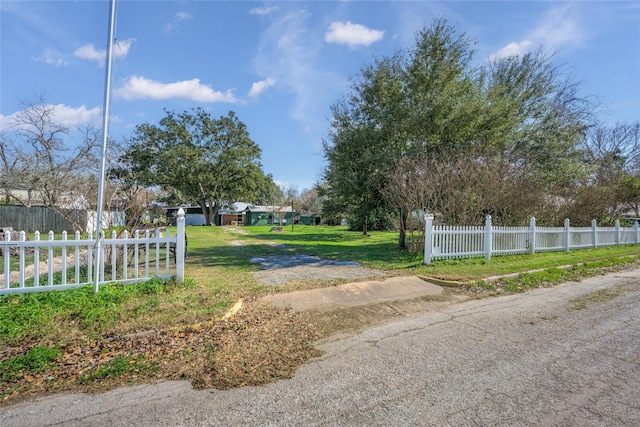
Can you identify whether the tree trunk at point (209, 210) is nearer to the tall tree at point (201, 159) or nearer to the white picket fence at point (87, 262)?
the tall tree at point (201, 159)

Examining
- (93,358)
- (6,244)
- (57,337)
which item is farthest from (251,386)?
(6,244)

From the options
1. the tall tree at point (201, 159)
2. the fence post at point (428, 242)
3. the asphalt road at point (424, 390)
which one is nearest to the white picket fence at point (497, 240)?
the fence post at point (428, 242)

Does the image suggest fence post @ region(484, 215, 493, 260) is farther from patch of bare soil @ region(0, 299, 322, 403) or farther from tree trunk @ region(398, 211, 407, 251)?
patch of bare soil @ region(0, 299, 322, 403)

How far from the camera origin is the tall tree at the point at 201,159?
35.0 metres

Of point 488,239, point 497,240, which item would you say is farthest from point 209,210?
point 488,239

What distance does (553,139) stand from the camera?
51.1ft

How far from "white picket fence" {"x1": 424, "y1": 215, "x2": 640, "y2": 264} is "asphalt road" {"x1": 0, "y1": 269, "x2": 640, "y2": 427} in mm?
5068

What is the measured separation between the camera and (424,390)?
293 cm

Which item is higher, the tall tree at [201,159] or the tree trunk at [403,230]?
the tall tree at [201,159]

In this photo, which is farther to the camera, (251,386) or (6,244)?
(6,244)

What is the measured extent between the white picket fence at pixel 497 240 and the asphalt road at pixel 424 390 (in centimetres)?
507

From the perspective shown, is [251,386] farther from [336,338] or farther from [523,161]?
[523,161]

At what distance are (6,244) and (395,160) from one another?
10.5m

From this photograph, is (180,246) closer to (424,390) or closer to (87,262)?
(87,262)
